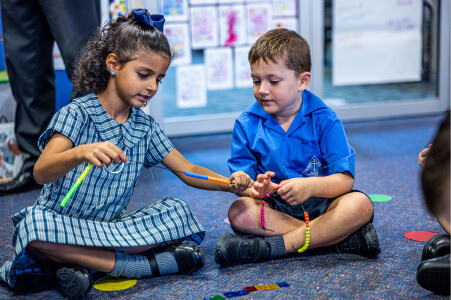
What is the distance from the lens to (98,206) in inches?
45.2

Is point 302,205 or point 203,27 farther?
point 203,27

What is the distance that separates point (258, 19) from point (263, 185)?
5.82ft

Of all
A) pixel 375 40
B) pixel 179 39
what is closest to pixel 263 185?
pixel 179 39

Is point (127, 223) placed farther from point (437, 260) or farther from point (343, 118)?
point (343, 118)

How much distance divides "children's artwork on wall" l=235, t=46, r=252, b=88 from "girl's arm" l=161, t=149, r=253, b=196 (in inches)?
62.0

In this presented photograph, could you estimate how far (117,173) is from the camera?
1.18 meters

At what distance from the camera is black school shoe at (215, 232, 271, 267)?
1.15m

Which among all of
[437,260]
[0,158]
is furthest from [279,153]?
[0,158]

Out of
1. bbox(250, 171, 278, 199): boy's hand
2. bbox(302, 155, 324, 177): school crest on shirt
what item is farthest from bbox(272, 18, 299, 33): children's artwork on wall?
bbox(250, 171, 278, 199): boy's hand

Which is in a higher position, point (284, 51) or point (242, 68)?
point (284, 51)

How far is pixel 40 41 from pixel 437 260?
1.36 m

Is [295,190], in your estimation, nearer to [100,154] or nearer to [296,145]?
[296,145]

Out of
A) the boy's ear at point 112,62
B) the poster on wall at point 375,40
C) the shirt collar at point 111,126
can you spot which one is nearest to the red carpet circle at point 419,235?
the shirt collar at point 111,126

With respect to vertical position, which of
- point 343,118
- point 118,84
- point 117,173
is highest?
point 118,84
